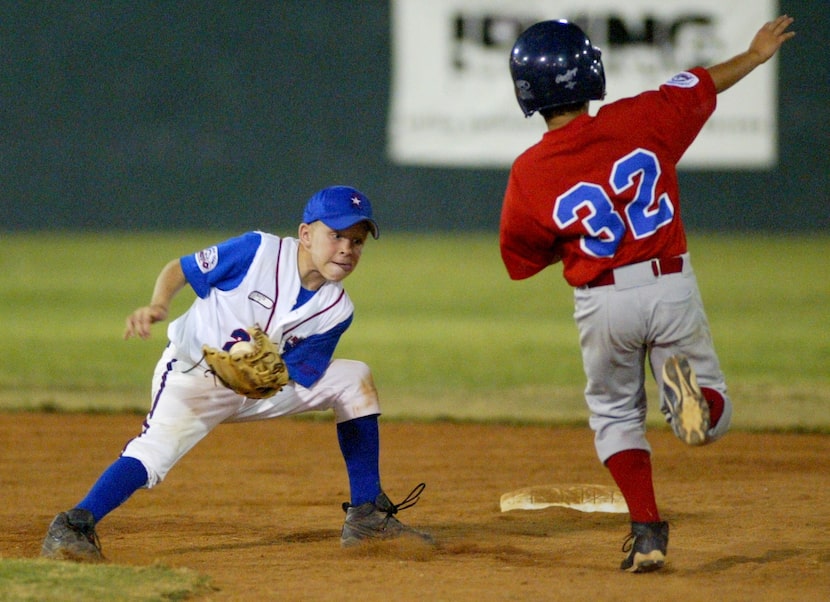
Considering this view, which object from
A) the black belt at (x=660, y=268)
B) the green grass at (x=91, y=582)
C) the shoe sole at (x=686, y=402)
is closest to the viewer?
the green grass at (x=91, y=582)

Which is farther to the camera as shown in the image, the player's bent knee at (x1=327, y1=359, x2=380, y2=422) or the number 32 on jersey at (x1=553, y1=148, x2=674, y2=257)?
the player's bent knee at (x1=327, y1=359, x2=380, y2=422)

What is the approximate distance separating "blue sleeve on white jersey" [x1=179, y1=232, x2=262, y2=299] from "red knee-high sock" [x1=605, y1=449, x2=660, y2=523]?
1.13 metres

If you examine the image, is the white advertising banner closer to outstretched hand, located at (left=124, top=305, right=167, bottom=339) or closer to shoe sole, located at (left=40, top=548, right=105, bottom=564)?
outstretched hand, located at (left=124, top=305, right=167, bottom=339)

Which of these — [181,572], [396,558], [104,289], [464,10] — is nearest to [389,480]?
[396,558]

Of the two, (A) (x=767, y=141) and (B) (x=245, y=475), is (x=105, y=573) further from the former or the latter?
(A) (x=767, y=141)

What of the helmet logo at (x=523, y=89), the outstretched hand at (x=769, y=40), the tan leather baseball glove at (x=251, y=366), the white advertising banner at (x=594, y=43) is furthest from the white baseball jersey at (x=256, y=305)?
the white advertising banner at (x=594, y=43)

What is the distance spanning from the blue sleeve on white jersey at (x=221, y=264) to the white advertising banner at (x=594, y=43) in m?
11.5

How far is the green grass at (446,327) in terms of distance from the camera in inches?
248

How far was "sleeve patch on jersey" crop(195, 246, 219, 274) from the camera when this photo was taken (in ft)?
10.6

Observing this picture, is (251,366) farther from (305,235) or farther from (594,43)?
(594,43)

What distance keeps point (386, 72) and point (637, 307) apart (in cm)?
1300

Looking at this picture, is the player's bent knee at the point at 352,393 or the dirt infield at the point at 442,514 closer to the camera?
the dirt infield at the point at 442,514

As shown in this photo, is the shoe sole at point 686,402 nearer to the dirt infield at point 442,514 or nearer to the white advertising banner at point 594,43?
the dirt infield at point 442,514

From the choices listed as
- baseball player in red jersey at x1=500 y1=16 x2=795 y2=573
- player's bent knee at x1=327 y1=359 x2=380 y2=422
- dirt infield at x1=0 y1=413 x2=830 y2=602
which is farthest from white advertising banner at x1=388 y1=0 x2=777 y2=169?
baseball player in red jersey at x1=500 y1=16 x2=795 y2=573
